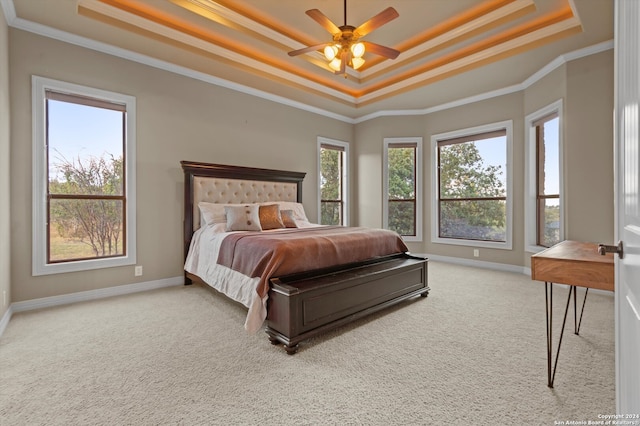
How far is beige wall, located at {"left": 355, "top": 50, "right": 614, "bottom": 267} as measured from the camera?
349cm

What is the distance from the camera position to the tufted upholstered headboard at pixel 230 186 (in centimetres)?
402

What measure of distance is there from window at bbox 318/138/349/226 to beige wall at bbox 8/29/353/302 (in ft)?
2.30

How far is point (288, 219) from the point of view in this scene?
4.30m

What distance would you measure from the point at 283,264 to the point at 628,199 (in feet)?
6.76

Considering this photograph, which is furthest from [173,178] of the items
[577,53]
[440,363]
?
[577,53]

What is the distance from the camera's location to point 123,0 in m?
3.05

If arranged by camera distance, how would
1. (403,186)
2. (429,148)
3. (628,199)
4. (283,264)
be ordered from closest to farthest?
(628,199)
(283,264)
(429,148)
(403,186)

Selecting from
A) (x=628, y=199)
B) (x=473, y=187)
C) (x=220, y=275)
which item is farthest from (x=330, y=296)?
(x=473, y=187)

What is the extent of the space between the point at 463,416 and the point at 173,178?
3971 mm

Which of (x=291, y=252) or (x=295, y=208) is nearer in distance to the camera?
(x=291, y=252)

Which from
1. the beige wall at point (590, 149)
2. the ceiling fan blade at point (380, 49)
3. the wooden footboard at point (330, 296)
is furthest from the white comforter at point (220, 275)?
the beige wall at point (590, 149)

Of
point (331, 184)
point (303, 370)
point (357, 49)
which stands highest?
point (357, 49)

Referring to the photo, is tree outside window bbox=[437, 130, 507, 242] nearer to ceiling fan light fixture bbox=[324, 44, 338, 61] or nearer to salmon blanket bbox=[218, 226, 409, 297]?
salmon blanket bbox=[218, 226, 409, 297]

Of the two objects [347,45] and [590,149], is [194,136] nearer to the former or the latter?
[347,45]
